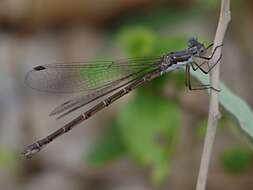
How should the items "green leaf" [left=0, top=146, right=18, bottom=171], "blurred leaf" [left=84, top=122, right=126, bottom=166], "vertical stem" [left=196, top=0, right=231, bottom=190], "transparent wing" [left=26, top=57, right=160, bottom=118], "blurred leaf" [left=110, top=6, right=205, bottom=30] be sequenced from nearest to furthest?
"vertical stem" [left=196, top=0, right=231, bottom=190] < "transparent wing" [left=26, top=57, right=160, bottom=118] < "blurred leaf" [left=84, top=122, right=126, bottom=166] < "green leaf" [left=0, top=146, right=18, bottom=171] < "blurred leaf" [left=110, top=6, right=205, bottom=30]

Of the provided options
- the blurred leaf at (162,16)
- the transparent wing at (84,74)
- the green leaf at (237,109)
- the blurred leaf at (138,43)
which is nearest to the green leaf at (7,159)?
the transparent wing at (84,74)

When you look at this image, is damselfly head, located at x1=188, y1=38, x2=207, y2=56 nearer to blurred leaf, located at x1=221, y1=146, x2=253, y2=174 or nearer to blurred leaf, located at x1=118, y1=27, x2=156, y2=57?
blurred leaf, located at x1=118, y1=27, x2=156, y2=57

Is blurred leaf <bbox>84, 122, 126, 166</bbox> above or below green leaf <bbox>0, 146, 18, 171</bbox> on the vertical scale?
above

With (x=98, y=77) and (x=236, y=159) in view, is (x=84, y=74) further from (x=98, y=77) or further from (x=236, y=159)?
(x=236, y=159)

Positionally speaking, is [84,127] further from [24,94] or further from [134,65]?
[134,65]

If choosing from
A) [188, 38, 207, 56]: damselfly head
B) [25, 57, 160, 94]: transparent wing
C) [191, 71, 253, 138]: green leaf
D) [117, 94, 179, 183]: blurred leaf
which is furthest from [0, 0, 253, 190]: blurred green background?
[191, 71, 253, 138]: green leaf

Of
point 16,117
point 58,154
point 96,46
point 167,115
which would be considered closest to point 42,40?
point 96,46
